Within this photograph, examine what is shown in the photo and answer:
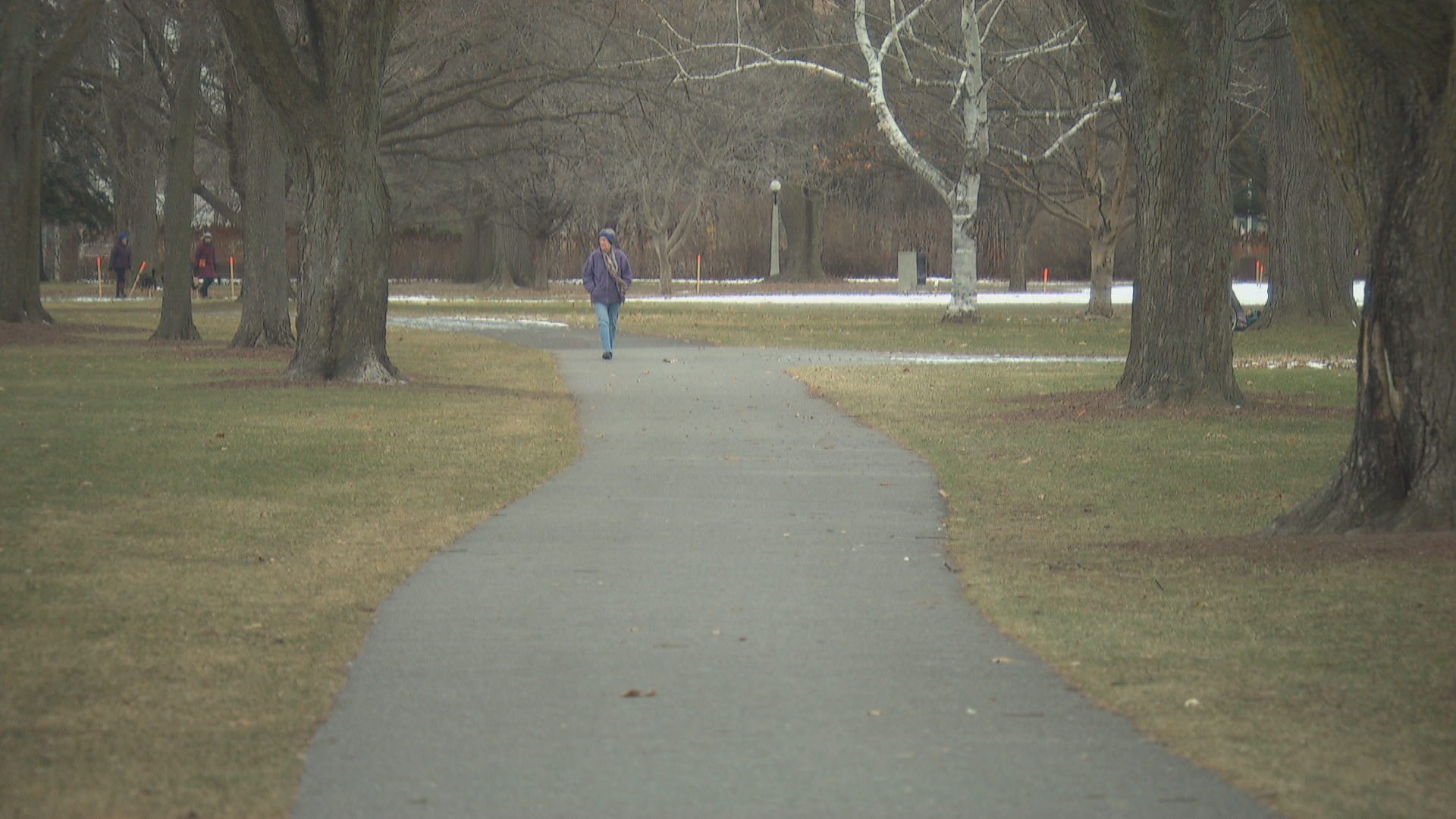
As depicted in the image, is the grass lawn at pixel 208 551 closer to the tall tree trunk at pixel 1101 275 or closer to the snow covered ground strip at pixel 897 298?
the tall tree trunk at pixel 1101 275

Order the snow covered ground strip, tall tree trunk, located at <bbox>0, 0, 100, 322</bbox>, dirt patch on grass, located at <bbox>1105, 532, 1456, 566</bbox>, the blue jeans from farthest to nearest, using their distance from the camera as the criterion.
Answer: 1. the snow covered ground strip
2. tall tree trunk, located at <bbox>0, 0, 100, 322</bbox>
3. the blue jeans
4. dirt patch on grass, located at <bbox>1105, 532, 1456, 566</bbox>

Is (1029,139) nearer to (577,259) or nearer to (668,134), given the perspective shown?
(668,134)

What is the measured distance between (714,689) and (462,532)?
3950 mm

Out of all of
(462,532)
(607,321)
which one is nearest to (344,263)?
(607,321)

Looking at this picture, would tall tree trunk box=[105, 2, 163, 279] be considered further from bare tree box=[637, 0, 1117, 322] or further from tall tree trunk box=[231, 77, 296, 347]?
bare tree box=[637, 0, 1117, 322]

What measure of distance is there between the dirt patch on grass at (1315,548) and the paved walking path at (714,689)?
1.26 meters

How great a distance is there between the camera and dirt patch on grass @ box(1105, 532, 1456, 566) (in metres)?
8.38

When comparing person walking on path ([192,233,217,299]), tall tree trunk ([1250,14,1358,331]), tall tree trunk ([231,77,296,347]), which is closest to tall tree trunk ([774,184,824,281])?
person walking on path ([192,233,217,299])

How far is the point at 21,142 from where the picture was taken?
3066 centimetres

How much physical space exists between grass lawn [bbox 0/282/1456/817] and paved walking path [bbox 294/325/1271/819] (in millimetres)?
231

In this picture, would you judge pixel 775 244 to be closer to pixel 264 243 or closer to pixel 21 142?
pixel 21 142

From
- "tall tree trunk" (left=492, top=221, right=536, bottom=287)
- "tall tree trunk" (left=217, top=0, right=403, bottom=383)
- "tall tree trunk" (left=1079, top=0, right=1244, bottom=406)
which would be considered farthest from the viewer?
"tall tree trunk" (left=492, top=221, right=536, bottom=287)

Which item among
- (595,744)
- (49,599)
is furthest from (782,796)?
(49,599)

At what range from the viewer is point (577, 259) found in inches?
2938
